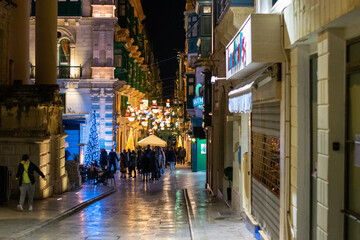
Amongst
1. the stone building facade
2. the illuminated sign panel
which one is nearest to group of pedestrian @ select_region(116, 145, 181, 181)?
the stone building facade

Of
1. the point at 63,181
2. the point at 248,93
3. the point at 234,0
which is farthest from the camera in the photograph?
the point at 63,181

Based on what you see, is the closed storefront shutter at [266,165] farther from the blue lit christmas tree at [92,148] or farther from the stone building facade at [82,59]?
the stone building facade at [82,59]

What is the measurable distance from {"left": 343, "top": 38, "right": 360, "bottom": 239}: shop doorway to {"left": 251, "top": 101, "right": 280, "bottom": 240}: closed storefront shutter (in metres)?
3.46

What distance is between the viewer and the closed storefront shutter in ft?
31.5

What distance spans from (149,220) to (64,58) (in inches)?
1208

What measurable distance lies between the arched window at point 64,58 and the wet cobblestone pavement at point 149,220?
2193cm

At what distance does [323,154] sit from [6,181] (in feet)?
43.0

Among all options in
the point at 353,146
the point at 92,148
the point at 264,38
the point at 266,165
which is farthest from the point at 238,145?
the point at 92,148

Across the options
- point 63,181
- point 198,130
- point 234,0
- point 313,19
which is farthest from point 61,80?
point 313,19

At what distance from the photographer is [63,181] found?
22.4m

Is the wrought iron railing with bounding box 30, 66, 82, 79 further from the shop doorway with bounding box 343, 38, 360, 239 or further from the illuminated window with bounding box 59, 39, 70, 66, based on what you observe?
the shop doorway with bounding box 343, 38, 360, 239

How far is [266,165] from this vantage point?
10.7 metres

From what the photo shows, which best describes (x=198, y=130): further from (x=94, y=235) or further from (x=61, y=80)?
(x=94, y=235)

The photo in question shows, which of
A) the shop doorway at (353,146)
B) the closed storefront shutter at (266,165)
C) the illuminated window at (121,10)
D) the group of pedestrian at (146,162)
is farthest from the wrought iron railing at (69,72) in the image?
the shop doorway at (353,146)
